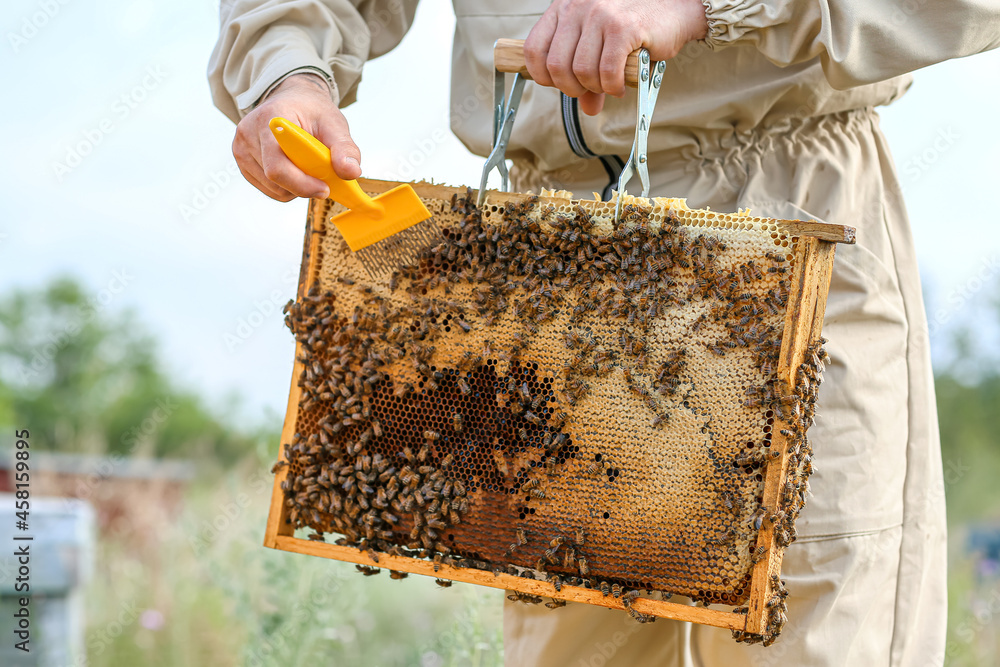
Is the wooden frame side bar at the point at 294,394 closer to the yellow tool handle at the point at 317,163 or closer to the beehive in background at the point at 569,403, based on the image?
the beehive in background at the point at 569,403

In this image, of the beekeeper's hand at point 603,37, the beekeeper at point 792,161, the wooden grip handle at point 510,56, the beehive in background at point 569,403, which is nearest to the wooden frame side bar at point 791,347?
the beehive in background at point 569,403

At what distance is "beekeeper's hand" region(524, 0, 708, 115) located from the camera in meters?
2.00

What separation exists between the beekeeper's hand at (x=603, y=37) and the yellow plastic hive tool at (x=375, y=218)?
1.85 feet

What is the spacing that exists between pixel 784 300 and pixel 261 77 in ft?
5.92

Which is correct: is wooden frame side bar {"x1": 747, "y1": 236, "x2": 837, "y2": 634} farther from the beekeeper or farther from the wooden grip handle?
the wooden grip handle

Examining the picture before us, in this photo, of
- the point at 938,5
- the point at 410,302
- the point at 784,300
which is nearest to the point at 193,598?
the point at 410,302

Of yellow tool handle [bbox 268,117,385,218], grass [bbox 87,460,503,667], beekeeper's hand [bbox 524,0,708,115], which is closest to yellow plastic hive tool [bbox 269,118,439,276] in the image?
yellow tool handle [bbox 268,117,385,218]

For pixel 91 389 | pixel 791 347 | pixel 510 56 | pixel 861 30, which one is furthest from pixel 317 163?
pixel 91 389

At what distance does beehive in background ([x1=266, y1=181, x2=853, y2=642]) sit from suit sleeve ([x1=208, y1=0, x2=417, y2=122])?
1.61ft

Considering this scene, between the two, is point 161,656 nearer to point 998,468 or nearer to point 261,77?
point 261,77

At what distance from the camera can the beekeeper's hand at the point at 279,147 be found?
2.13 metres

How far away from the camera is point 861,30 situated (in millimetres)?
2004

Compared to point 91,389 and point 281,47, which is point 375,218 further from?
point 91,389

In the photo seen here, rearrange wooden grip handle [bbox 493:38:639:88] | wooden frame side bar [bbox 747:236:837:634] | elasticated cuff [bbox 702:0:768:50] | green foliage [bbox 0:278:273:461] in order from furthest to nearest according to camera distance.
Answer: green foliage [bbox 0:278:273:461]
wooden grip handle [bbox 493:38:639:88]
elasticated cuff [bbox 702:0:768:50]
wooden frame side bar [bbox 747:236:837:634]
